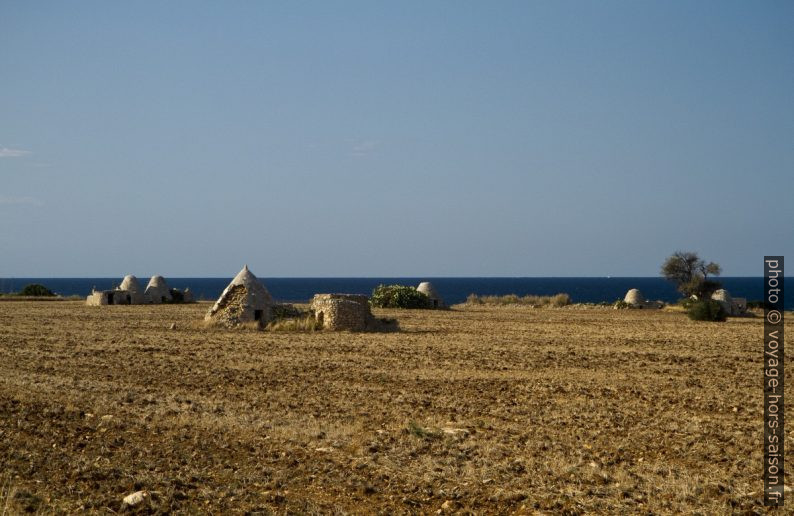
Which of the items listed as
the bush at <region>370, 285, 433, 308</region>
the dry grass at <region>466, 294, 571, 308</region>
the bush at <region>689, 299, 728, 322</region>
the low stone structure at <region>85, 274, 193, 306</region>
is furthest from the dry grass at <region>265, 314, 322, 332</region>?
the dry grass at <region>466, 294, 571, 308</region>

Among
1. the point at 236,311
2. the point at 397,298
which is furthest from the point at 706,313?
the point at 236,311

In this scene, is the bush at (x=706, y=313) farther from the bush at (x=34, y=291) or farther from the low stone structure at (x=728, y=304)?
the bush at (x=34, y=291)

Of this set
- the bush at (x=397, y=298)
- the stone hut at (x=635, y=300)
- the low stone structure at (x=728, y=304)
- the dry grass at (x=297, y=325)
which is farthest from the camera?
the stone hut at (x=635, y=300)

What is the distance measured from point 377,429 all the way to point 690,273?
4843 cm

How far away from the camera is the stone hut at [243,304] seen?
26.4m

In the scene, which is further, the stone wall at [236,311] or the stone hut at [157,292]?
the stone hut at [157,292]

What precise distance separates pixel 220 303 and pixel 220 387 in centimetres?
1373

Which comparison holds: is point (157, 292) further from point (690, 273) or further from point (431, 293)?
point (690, 273)

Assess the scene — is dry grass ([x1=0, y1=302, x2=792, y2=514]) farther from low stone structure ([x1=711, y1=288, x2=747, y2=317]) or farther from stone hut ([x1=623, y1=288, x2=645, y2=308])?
stone hut ([x1=623, y1=288, x2=645, y2=308])

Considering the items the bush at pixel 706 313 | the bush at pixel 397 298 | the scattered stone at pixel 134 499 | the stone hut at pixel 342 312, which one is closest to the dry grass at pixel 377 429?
the scattered stone at pixel 134 499

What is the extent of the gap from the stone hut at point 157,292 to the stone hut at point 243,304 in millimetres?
21748

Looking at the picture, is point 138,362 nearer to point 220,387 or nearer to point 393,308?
point 220,387

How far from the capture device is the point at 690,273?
2143 inches

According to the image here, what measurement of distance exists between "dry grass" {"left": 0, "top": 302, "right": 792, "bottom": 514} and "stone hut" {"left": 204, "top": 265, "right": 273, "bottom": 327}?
6.54 m
